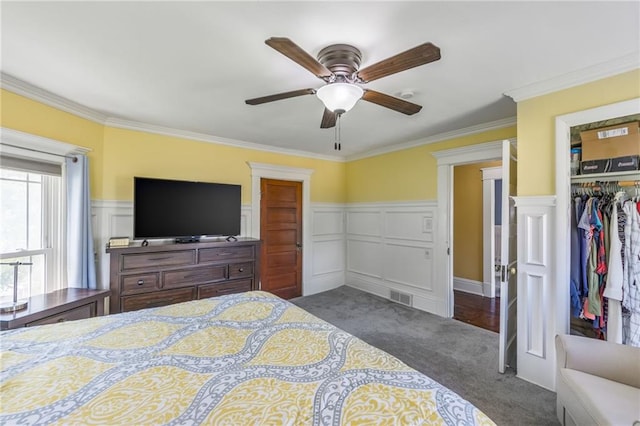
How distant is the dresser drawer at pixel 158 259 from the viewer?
2.84 meters

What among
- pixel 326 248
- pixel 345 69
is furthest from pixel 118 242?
pixel 326 248

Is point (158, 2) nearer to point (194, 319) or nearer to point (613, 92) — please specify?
point (194, 319)

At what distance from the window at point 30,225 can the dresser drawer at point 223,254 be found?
129cm

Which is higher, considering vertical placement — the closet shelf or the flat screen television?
the closet shelf

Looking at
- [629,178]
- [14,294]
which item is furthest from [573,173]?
[14,294]

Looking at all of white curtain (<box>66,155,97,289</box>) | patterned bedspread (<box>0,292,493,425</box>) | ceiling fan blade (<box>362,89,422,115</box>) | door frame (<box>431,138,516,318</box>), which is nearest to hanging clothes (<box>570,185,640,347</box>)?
door frame (<box>431,138,516,318</box>)

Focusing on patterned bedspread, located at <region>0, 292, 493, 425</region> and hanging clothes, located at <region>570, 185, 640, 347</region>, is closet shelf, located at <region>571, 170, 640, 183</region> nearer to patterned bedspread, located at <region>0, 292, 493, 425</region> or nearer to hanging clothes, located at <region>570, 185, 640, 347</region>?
hanging clothes, located at <region>570, 185, 640, 347</region>

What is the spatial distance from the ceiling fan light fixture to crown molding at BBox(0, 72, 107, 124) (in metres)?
2.50

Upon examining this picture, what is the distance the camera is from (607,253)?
206cm

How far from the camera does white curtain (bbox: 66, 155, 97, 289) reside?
2.69 metres

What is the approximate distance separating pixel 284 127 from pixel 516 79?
7.72 ft

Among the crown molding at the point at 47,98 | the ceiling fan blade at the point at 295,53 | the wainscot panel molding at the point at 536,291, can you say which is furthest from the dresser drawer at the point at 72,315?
the wainscot panel molding at the point at 536,291

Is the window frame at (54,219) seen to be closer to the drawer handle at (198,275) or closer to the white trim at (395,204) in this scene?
the drawer handle at (198,275)

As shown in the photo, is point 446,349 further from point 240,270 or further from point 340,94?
point 340,94
